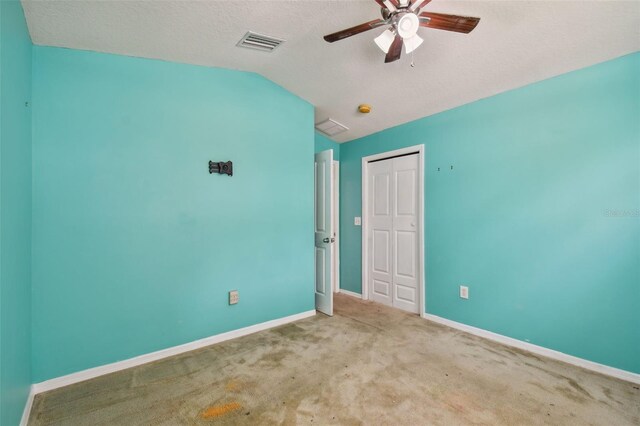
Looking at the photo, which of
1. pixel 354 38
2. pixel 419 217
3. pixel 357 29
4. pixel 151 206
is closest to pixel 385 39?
pixel 357 29

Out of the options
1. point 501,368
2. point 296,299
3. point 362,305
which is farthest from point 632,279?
point 296,299

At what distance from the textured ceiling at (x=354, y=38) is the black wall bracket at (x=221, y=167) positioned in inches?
36.5

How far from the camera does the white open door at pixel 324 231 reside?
134 inches

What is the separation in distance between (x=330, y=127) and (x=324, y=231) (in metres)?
1.49

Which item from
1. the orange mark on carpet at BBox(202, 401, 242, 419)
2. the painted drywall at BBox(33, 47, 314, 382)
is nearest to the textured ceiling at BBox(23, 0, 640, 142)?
the painted drywall at BBox(33, 47, 314, 382)

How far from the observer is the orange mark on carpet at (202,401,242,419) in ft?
5.59

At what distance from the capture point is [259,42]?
230 centimetres

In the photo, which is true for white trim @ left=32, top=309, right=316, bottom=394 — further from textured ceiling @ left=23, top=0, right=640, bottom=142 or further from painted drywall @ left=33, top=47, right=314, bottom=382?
textured ceiling @ left=23, top=0, right=640, bottom=142

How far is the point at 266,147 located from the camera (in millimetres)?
3014

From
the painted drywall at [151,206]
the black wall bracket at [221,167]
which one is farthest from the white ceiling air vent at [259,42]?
the black wall bracket at [221,167]

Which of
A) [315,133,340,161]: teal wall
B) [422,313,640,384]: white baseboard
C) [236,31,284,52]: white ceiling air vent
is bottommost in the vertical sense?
[422,313,640,384]: white baseboard

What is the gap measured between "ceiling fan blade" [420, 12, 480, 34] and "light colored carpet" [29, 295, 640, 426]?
2.31 meters

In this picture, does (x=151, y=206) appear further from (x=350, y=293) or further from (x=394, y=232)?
(x=350, y=293)

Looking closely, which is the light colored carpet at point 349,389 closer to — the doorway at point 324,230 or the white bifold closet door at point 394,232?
the doorway at point 324,230
